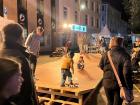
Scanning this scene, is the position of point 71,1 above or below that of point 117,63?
above

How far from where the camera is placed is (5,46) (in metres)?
3.90

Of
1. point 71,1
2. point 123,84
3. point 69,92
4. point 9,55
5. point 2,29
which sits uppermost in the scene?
point 71,1

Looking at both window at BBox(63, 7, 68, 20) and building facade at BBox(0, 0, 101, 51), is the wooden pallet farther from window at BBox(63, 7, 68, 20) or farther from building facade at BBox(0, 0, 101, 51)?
window at BBox(63, 7, 68, 20)

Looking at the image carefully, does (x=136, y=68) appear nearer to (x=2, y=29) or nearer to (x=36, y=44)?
(x=36, y=44)

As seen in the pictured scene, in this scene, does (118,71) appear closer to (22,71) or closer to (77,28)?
(22,71)

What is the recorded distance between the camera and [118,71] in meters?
6.32

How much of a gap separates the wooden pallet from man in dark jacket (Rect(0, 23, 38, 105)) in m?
4.52

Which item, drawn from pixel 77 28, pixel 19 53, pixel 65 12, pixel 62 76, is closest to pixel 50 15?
pixel 77 28

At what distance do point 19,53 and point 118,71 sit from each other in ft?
9.45

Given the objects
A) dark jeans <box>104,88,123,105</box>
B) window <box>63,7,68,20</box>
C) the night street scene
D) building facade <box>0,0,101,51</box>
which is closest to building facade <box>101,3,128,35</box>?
building facade <box>0,0,101,51</box>

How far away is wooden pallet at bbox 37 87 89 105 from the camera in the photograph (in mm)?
8391

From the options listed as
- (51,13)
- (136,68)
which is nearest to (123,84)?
(136,68)

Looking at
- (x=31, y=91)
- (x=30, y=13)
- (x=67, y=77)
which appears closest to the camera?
(x=31, y=91)

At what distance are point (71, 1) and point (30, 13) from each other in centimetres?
1299
